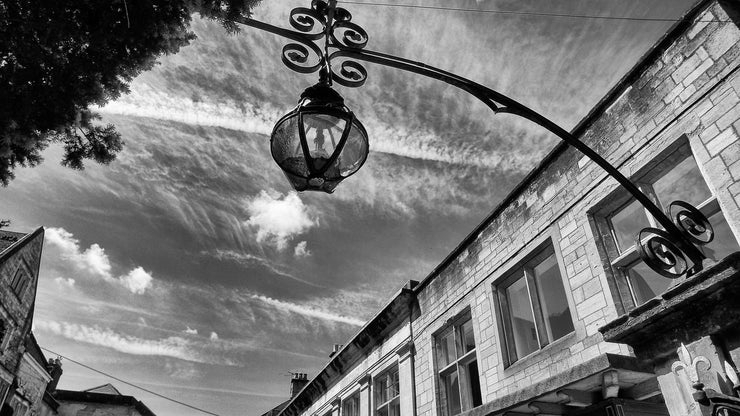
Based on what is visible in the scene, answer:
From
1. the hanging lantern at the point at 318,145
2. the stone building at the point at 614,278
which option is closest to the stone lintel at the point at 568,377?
the stone building at the point at 614,278

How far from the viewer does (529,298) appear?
21.7 ft

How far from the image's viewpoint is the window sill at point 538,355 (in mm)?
5590

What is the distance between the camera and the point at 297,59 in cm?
346

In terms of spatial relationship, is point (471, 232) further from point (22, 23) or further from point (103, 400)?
point (103, 400)

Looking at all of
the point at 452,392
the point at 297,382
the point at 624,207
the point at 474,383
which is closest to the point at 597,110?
the point at 624,207

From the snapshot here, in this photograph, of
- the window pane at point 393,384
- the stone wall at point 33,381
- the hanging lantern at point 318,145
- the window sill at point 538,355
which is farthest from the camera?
the stone wall at point 33,381

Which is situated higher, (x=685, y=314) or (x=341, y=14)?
(x=341, y=14)

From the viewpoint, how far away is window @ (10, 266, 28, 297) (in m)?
20.5

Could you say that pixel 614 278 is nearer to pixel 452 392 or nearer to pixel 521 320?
pixel 521 320

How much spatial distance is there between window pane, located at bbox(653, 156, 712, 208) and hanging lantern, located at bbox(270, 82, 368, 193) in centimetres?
393

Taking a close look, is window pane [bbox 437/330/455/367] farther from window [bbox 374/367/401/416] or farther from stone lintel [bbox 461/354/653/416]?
stone lintel [bbox 461/354/653/416]

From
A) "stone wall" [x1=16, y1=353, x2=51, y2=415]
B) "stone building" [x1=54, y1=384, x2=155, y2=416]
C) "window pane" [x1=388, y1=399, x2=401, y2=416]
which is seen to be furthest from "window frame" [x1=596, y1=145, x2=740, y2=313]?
"stone building" [x1=54, y1=384, x2=155, y2=416]

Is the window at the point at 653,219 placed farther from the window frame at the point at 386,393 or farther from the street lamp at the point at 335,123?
the window frame at the point at 386,393

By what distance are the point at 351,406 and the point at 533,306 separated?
8766mm
